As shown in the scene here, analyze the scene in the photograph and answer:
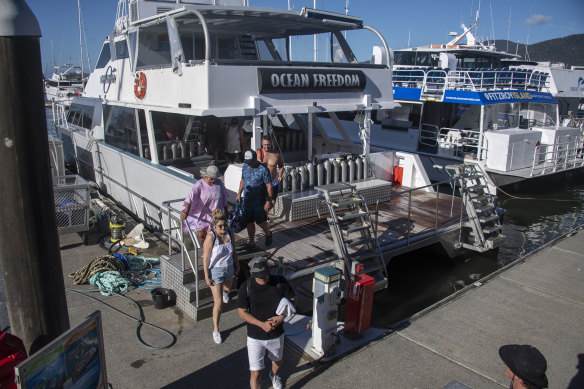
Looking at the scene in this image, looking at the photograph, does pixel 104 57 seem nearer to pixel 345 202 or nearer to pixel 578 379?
pixel 345 202

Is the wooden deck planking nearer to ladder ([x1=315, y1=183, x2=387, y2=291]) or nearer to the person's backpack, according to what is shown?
ladder ([x1=315, y1=183, x2=387, y2=291])

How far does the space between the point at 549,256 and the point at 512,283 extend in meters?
1.83

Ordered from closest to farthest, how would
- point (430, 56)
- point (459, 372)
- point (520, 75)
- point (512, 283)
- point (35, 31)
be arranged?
point (35, 31)
point (459, 372)
point (512, 283)
point (520, 75)
point (430, 56)

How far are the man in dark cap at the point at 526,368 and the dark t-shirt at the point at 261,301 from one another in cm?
193

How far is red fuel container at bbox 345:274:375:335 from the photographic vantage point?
5.39 m

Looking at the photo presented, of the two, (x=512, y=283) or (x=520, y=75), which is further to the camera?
(x=520, y=75)

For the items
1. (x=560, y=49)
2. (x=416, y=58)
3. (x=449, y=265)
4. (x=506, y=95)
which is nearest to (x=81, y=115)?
(x=449, y=265)

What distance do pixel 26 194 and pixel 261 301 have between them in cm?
214

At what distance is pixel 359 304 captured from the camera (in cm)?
536

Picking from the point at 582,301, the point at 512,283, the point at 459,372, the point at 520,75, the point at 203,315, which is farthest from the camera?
the point at 520,75

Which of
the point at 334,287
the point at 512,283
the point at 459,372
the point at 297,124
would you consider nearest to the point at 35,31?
the point at 334,287

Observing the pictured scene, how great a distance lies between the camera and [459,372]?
190 inches

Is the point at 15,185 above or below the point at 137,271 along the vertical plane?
above

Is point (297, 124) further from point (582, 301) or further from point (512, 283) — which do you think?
point (582, 301)
